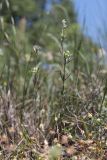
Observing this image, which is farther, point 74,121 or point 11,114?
point 11,114

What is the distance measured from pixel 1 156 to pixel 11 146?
0.28ft

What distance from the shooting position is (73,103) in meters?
2.28

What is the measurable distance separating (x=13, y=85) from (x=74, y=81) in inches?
13.6

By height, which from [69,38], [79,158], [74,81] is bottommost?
[79,158]

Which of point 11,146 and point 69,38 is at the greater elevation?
point 69,38

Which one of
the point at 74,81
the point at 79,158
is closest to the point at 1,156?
the point at 79,158

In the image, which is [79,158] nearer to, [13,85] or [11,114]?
[11,114]

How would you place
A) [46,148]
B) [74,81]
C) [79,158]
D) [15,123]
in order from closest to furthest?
[79,158]
[46,148]
[15,123]
[74,81]

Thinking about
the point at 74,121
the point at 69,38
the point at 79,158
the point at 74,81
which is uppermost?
the point at 69,38

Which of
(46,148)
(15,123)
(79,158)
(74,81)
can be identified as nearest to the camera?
(79,158)

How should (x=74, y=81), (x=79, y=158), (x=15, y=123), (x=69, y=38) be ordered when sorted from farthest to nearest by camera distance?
(x=69, y=38), (x=74, y=81), (x=15, y=123), (x=79, y=158)

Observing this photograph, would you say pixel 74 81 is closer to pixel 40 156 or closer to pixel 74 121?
pixel 74 121

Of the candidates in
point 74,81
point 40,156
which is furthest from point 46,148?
point 74,81

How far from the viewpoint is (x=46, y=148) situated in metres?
2.05
